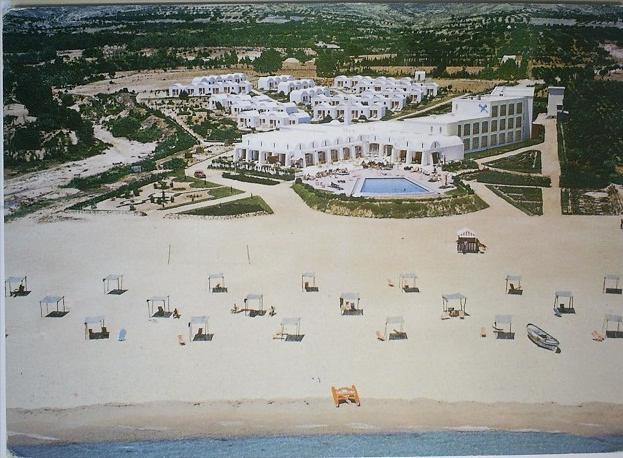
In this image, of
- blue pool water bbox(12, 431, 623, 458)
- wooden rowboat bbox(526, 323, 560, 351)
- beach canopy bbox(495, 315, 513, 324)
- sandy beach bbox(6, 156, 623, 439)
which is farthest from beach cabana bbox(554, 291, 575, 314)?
blue pool water bbox(12, 431, 623, 458)

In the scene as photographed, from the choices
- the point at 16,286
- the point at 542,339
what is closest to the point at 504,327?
the point at 542,339

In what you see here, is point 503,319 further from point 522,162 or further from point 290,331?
point 290,331

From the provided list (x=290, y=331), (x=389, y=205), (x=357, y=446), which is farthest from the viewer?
(x=389, y=205)

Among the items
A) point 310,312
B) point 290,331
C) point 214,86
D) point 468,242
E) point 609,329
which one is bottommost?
point 609,329

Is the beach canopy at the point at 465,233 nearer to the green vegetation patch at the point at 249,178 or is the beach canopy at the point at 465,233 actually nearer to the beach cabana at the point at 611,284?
the beach cabana at the point at 611,284

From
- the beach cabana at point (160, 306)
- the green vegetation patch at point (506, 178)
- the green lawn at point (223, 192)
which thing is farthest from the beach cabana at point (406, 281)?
the beach cabana at point (160, 306)

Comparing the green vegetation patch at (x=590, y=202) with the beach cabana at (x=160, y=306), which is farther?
the green vegetation patch at (x=590, y=202)
